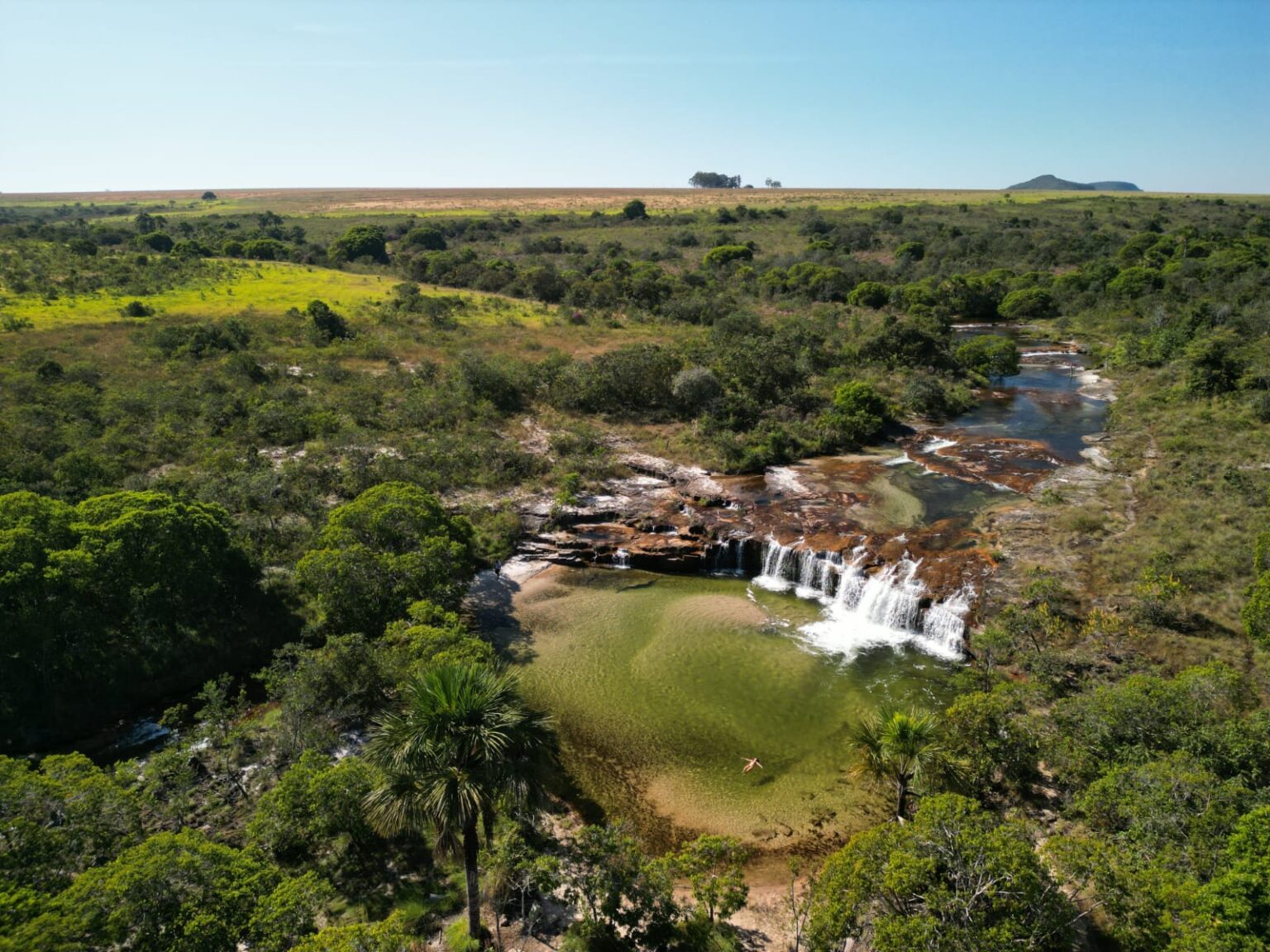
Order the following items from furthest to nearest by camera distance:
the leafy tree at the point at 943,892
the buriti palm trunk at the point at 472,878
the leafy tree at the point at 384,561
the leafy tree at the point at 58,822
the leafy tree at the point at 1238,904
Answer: the leafy tree at the point at 384,561
the buriti palm trunk at the point at 472,878
the leafy tree at the point at 58,822
the leafy tree at the point at 943,892
the leafy tree at the point at 1238,904

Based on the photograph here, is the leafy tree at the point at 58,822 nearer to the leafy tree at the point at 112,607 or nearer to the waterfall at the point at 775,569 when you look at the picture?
the leafy tree at the point at 112,607

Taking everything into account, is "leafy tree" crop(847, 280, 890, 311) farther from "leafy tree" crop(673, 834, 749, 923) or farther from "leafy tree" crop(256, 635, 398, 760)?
"leafy tree" crop(673, 834, 749, 923)

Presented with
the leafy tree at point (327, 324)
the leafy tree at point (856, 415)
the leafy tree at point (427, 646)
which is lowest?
the leafy tree at point (427, 646)

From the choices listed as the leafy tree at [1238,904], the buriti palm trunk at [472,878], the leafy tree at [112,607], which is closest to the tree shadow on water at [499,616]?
the leafy tree at [112,607]

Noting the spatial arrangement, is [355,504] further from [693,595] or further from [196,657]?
[693,595]

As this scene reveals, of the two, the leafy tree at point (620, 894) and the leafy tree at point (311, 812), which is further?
the leafy tree at point (311, 812)

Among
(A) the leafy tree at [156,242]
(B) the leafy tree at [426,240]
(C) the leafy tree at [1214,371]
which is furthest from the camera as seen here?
(B) the leafy tree at [426,240]

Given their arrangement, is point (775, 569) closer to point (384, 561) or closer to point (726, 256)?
point (384, 561)

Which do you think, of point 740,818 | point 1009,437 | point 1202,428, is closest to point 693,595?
point 740,818
